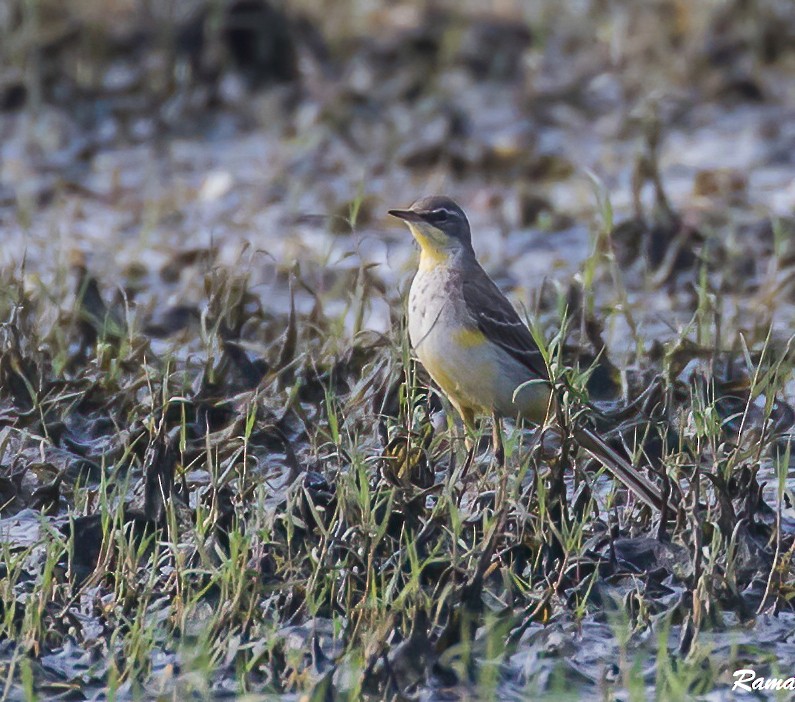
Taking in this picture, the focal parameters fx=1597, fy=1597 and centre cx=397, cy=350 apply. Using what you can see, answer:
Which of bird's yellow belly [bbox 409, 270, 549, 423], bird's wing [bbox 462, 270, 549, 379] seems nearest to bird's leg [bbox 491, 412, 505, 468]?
bird's yellow belly [bbox 409, 270, 549, 423]

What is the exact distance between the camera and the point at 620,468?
577 cm

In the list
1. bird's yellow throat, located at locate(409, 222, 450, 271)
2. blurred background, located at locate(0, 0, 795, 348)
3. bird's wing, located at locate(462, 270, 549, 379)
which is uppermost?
bird's yellow throat, located at locate(409, 222, 450, 271)

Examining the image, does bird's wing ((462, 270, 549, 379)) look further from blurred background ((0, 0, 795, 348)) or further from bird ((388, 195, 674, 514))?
blurred background ((0, 0, 795, 348))

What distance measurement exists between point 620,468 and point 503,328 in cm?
88

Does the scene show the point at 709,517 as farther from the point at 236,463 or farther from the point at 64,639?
the point at 64,639

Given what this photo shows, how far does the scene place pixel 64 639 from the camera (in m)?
Result: 5.10

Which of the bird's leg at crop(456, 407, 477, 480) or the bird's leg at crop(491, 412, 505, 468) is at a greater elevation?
the bird's leg at crop(491, 412, 505, 468)

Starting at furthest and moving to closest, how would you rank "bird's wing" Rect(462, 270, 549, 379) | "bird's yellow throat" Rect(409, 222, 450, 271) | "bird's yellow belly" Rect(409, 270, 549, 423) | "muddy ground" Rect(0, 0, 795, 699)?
"bird's yellow throat" Rect(409, 222, 450, 271) → "bird's wing" Rect(462, 270, 549, 379) → "bird's yellow belly" Rect(409, 270, 549, 423) → "muddy ground" Rect(0, 0, 795, 699)

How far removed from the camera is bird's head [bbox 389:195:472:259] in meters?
6.77

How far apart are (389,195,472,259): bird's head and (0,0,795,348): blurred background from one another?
1447mm

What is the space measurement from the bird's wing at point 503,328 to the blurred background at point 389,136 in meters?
1.79

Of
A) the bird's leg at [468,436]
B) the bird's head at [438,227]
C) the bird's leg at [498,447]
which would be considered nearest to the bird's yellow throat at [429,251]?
the bird's head at [438,227]

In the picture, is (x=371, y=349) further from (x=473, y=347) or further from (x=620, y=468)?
(x=620, y=468)

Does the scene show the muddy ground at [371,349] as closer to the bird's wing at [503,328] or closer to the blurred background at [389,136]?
the blurred background at [389,136]
